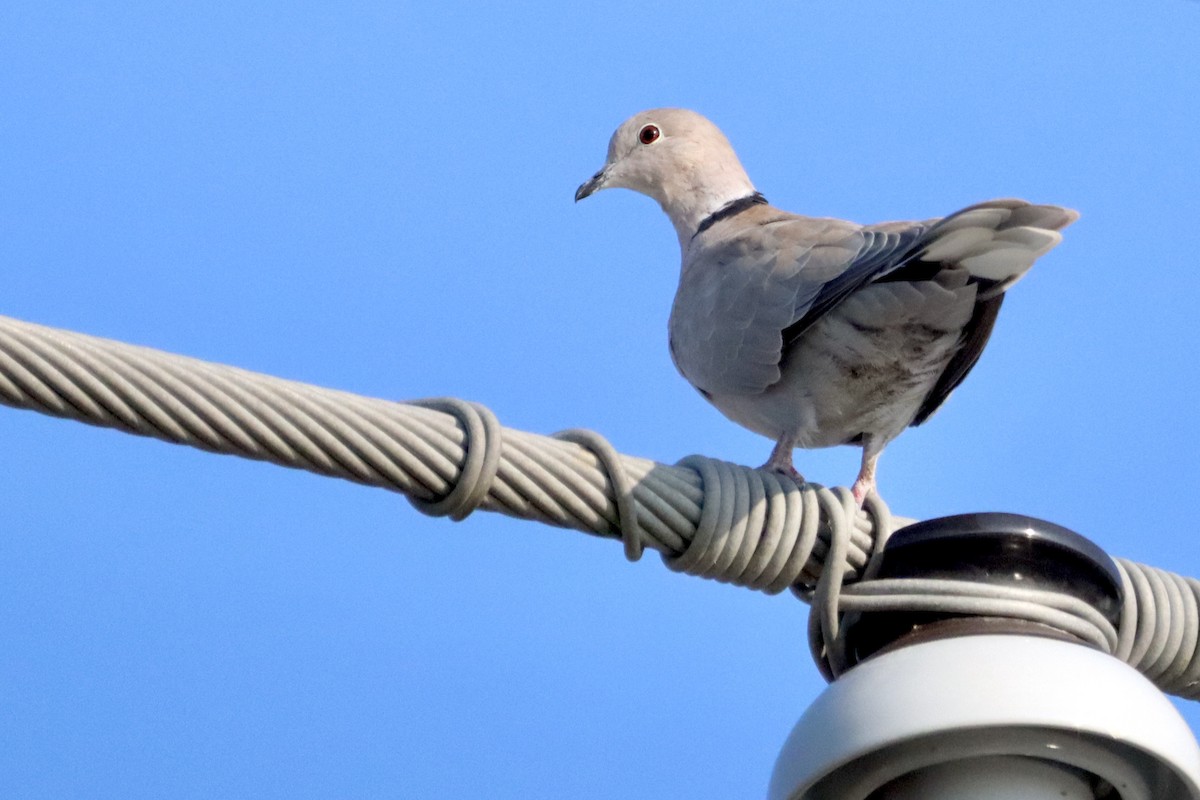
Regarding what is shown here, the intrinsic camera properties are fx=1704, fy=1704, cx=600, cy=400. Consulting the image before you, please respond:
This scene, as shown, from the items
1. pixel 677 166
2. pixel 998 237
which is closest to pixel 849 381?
pixel 998 237

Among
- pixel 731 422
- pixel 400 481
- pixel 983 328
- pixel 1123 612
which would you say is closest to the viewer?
pixel 400 481

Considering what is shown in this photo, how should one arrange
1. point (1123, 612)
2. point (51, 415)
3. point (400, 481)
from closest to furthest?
point (51, 415), point (400, 481), point (1123, 612)

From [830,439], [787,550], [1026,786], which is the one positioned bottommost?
[1026,786]

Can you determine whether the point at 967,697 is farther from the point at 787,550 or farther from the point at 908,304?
the point at 908,304

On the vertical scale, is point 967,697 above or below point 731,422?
below

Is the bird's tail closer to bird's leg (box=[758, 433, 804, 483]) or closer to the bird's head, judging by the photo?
bird's leg (box=[758, 433, 804, 483])

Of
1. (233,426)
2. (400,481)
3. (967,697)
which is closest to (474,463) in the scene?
(400,481)

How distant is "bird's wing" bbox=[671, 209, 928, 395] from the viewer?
3.74 metres

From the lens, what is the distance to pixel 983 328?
3973 mm

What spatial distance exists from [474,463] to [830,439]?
6.46 feet

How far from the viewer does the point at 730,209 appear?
17.3ft

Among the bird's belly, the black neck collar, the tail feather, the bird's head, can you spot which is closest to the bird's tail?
the tail feather

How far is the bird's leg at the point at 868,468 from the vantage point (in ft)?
13.9

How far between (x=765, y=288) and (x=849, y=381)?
300mm
